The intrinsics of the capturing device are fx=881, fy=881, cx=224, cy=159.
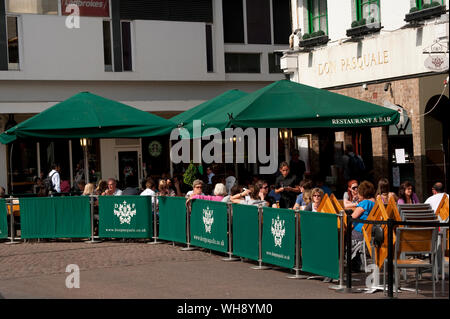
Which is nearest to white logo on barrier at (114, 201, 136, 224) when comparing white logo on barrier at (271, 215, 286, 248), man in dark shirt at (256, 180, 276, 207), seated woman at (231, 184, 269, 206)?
seated woman at (231, 184, 269, 206)

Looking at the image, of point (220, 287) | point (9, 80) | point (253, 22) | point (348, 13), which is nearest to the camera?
point (220, 287)

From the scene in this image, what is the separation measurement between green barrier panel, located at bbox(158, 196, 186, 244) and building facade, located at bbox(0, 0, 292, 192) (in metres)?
16.2

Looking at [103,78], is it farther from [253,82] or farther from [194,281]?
[194,281]

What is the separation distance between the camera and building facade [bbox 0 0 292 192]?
109 feet

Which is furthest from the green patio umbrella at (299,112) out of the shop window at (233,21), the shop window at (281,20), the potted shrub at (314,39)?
the shop window at (281,20)

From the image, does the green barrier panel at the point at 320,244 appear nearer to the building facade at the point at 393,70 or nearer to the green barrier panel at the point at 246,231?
the green barrier panel at the point at 246,231

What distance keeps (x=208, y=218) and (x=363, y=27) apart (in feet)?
25.8

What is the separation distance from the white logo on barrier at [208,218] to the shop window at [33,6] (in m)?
19.6

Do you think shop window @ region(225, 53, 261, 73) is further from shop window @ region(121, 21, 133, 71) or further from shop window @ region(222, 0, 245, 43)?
shop window @ region(121, 21, 133, 71)

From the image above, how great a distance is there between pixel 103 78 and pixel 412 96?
17003 mm

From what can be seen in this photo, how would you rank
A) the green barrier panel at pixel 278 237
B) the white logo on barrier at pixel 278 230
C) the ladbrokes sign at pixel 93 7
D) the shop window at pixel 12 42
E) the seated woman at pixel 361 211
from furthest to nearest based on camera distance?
the ladbrokes sign at pixel 93 7, the shop window at pixel 12 42, the white logo on barrier at pixel 278 230, the green barrier panel at pixel 278 237, the seated woman at pixel 361 211

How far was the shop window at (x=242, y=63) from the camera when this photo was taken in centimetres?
3772
